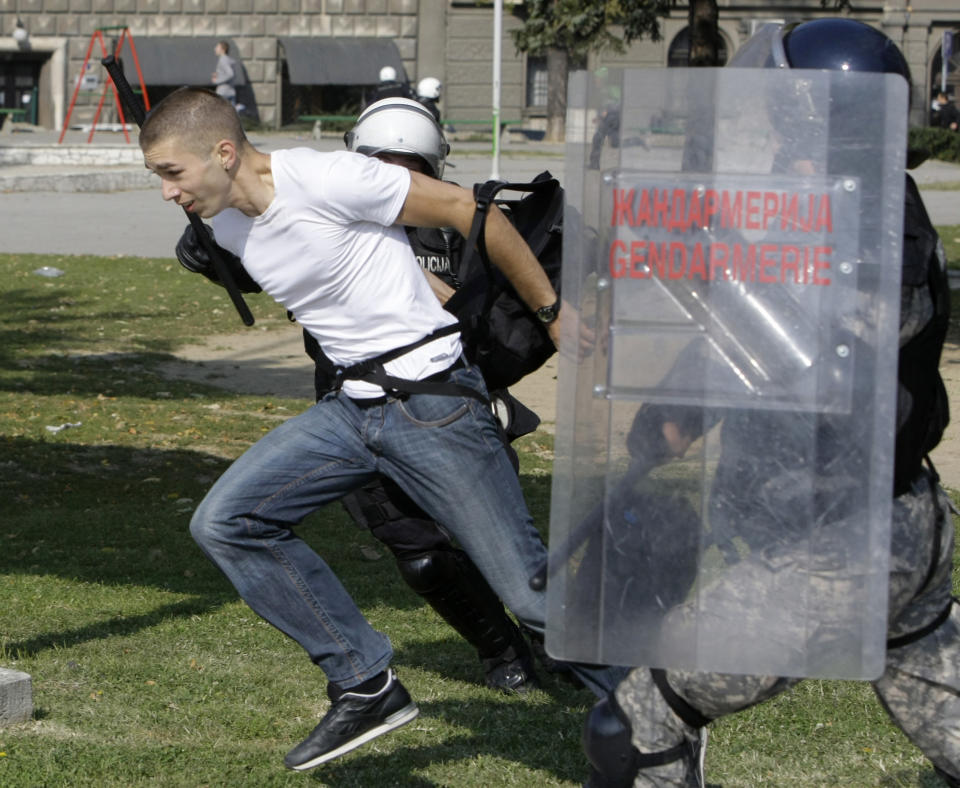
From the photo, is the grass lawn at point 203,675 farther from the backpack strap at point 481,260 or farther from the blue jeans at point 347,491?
the backpack strap at point 481,260

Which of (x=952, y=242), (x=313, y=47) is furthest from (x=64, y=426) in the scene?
(x=313, y=47)

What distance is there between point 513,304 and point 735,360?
109 cm

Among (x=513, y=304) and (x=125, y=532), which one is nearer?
(x=513, y=304)

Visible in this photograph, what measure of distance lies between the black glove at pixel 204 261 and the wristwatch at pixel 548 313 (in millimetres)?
829

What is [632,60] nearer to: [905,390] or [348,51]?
[348,51]

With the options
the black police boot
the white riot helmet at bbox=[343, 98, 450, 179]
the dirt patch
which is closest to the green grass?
the dirt patch

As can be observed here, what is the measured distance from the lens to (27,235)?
17.6 metres

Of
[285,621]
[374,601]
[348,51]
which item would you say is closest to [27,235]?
[374,601]

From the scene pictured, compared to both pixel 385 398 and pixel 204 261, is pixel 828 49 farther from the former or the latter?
pixel 204 261

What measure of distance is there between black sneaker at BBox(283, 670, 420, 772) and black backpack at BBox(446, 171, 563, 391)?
859 mm

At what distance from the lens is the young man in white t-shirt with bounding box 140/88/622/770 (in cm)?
327

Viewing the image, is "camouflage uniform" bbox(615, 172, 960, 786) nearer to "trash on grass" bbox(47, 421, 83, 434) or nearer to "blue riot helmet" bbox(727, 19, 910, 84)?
"blue riot helmet" bbox(727, 19, 910, 84)

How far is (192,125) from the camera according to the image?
10.7 feet

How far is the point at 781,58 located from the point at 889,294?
0.55 m
